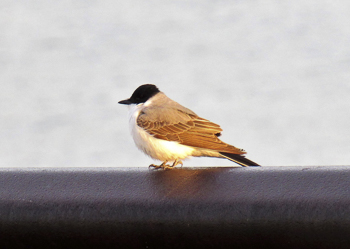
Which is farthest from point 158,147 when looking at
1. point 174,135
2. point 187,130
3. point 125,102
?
point 125,102

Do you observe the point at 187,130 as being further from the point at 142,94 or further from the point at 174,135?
the point at 142,94

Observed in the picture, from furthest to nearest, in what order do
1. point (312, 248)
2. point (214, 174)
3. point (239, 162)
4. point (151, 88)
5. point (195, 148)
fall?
point (151, 88), point (195, 148), point (239, 162), point (214, 174), point (312, 248)

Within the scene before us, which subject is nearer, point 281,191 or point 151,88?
point 281,191

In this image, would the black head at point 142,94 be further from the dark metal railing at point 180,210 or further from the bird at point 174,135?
the dark metal railing at point 180,210

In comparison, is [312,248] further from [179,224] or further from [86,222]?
[86,222]

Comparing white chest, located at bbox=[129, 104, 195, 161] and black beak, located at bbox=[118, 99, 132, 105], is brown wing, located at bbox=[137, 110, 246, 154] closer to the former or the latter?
white chest, located at bbox=[129, 104, 195, 161]

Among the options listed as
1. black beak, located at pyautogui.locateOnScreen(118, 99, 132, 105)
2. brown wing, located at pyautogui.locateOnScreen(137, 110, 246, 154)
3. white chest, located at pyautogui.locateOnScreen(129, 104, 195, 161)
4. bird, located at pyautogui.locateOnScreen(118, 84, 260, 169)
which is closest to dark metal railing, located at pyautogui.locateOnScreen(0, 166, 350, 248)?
bird, located at pyautogui.locateOnScreen(118, 84, 260, 169)

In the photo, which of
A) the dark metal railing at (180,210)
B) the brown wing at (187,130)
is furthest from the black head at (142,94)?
the dark metal railing at (180,210)

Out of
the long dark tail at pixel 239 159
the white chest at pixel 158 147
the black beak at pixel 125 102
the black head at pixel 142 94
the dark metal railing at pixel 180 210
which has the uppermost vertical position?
the black head at pixel 142 94

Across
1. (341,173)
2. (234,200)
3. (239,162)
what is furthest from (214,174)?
(239,162)
